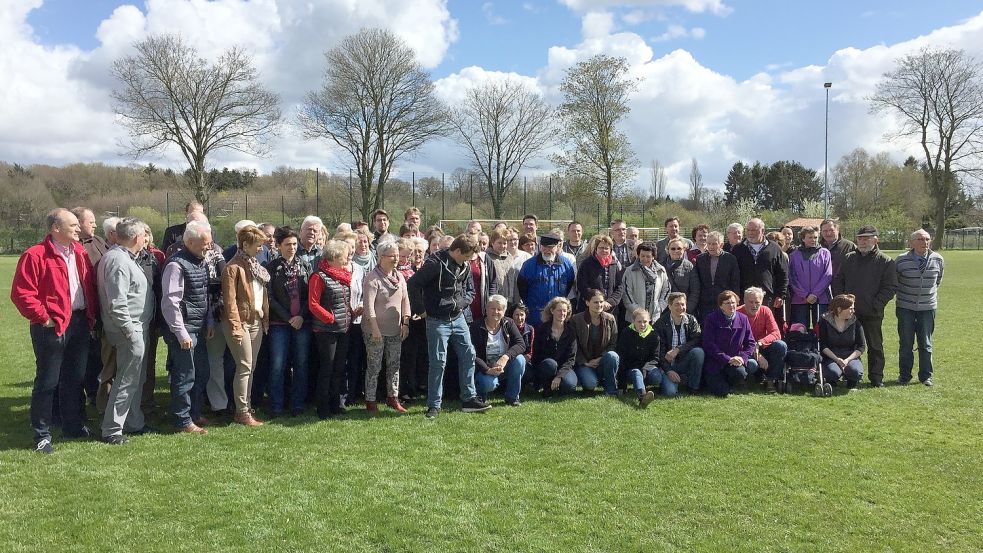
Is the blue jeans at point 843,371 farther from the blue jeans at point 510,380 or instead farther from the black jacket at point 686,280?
the blue jeans at point 510,380

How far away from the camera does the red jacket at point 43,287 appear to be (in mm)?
4676

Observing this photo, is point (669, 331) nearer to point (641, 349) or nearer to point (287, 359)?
point (641, 349)

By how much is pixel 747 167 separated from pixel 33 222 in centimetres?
7350

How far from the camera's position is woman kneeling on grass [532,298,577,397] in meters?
6.55

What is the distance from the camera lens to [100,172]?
48875mm

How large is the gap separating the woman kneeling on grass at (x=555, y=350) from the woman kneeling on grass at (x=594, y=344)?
101 mm

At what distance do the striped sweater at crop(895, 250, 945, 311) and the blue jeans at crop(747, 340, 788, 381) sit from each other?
6.02ft

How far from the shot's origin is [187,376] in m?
5.39

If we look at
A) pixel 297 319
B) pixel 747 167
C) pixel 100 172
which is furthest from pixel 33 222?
pixel 747 167

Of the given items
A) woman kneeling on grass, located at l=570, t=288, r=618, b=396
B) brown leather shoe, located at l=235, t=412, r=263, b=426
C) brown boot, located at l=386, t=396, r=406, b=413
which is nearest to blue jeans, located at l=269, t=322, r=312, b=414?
brown leather shoe, located at l=235, t=412, r=263, b=426

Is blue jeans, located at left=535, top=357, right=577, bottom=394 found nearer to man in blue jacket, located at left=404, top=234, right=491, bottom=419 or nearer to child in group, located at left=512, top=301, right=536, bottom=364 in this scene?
child in group, located at left=512, top=301, right=536, bottom=364

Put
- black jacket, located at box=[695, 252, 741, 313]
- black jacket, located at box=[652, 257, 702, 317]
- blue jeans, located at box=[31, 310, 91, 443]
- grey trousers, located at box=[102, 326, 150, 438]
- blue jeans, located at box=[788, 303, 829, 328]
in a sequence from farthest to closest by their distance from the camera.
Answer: blue jeans, located at box=[788, 303, 829, 328] → black jacket, located at box=[652, 257, 702, 317] → black jacket, located at box=[695, 252, 741, 313] → grey trousers, located at box=[102, 326, 150, 438] → blue jeans, located at box=[31, 310, 91, 443]

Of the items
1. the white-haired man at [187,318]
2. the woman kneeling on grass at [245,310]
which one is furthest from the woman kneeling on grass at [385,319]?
the white-haired man at [187,318]

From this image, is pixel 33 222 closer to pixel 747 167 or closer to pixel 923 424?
pixel 923 424
